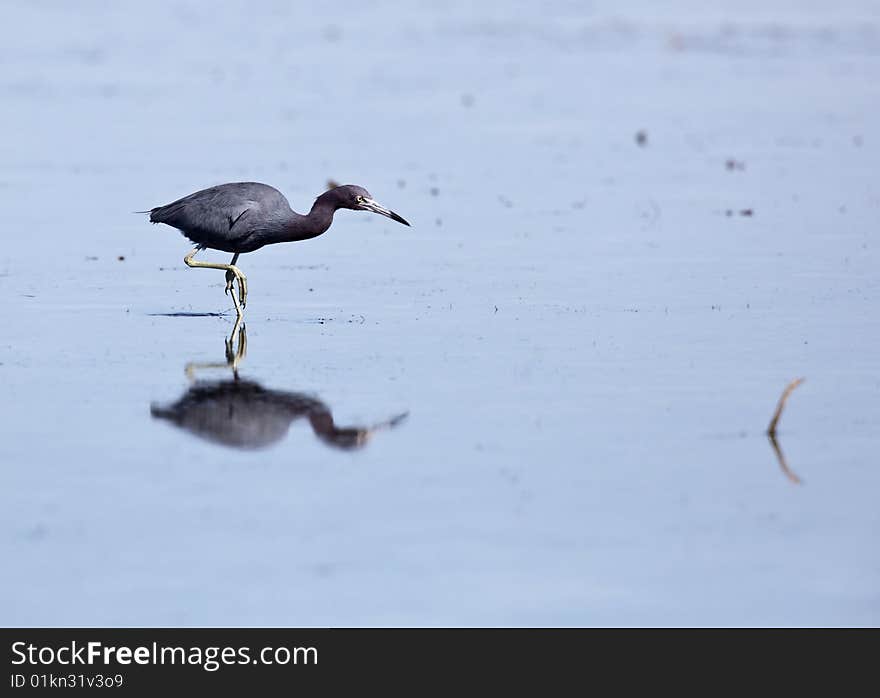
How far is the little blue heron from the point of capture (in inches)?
563

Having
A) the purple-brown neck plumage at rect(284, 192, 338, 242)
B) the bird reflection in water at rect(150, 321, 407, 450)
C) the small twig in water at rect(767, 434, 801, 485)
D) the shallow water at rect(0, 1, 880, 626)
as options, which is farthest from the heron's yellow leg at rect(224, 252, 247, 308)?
the small twig in water at rect(767, 434, 801, 485)

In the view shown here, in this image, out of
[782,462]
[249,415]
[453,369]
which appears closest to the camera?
[782,462]

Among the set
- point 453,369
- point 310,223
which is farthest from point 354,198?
point 453,369

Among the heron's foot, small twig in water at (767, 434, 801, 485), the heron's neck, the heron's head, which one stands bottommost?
small twig in water at (767, 434, 801, 485)

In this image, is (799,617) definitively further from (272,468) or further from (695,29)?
(695,29)

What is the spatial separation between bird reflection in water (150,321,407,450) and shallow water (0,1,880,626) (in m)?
0.04

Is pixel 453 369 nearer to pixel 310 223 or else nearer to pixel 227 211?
pixel 310 223

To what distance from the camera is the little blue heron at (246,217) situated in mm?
14289

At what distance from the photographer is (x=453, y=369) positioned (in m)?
12.0

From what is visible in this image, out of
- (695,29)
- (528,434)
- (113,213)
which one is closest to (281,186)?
(113,213)

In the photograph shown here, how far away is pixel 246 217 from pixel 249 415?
3.87 m

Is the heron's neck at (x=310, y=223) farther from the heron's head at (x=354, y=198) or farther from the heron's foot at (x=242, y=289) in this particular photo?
the heron's foot at (x=242, y=289)

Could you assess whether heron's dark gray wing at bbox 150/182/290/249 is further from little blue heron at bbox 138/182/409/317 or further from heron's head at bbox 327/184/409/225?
heron's head at bbox 327/184/409/225

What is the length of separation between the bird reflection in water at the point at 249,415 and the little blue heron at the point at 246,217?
2.81 metres
